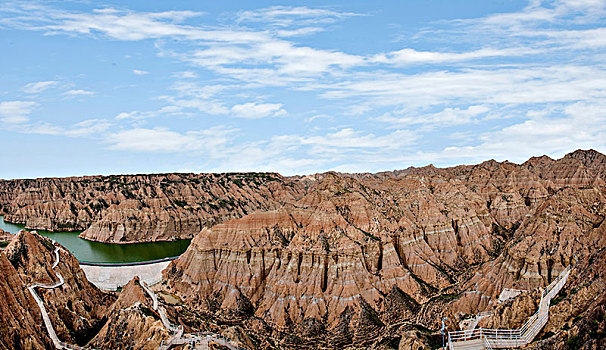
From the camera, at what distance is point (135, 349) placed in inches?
1068

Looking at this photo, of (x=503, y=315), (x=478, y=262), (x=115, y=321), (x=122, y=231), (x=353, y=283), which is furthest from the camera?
(x=122, y=231)

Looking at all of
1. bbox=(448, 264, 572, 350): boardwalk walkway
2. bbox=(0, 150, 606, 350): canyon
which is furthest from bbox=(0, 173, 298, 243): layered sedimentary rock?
bbox=(448, 264, 572, 350): boardwalk walkway

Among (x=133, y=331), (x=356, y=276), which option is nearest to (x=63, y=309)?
(x=133, y=331)

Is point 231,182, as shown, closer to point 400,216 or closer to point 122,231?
point 122,231

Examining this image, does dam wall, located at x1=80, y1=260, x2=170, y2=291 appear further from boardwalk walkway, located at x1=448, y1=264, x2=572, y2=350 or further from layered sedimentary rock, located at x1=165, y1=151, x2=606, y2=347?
boardwalk walkway, located at x1=448, y1=264, x2=572, y2=350

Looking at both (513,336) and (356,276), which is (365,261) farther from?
(513,336)

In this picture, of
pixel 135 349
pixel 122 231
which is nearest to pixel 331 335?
pixel 135 349

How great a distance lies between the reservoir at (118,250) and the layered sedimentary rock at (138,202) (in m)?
3.64

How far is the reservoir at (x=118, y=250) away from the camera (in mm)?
85500

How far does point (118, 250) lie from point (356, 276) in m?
67.9

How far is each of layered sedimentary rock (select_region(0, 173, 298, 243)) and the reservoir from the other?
3.64 meters

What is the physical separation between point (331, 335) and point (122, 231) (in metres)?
79.3

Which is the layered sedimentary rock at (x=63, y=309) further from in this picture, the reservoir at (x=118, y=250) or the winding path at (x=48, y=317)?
the reservoir at (x=118, y=250)

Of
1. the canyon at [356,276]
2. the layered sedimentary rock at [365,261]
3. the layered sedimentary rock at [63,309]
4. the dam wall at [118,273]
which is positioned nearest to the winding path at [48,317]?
the layered sedimentary rock at [63,309]
